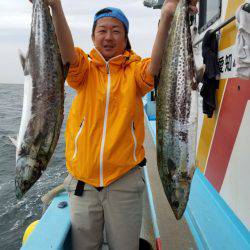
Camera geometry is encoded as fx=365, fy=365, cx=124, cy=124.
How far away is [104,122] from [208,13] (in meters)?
2.27

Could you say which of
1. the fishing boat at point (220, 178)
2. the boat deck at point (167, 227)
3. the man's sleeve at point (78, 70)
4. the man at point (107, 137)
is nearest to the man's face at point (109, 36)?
the man at point (107, 137)

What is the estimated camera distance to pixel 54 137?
6.79 feet

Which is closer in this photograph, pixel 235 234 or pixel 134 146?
pixel 134 146

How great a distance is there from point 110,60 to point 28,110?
3.21 feet

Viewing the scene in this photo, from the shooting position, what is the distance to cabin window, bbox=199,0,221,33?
3.73 meters

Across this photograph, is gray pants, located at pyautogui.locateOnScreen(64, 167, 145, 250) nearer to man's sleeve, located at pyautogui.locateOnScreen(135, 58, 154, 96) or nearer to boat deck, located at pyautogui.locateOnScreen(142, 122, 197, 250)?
man's sleeve, located at pyautogui.locateOnScreen(135, 58, 154, 96)

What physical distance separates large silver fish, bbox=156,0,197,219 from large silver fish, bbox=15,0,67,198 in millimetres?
632

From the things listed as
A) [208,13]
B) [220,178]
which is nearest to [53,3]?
[220,178]

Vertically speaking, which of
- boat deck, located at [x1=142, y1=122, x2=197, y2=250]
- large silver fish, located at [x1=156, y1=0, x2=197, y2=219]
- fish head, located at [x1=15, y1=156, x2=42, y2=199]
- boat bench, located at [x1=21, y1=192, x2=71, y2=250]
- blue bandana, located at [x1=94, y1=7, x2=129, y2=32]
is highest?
blue bandana, located at [x1=94, y1=7, x2=129, y2=32]

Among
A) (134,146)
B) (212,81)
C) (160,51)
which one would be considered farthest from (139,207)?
(212,81)

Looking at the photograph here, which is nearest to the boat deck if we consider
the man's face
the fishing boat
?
the fishing boat

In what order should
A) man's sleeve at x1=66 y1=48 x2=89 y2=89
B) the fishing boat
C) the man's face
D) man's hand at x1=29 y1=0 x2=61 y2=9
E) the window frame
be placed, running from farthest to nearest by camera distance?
1. the window frame
2. the fishing boat
3. the man's face
4. man's sleeve at x1=66 y1=48 x2=89 y2=89
5. man's hand at x1=29 y1=0 x2=61 y2=9

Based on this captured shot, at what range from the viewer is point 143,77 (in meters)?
2.67

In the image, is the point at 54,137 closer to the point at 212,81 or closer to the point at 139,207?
the point at 139,207
